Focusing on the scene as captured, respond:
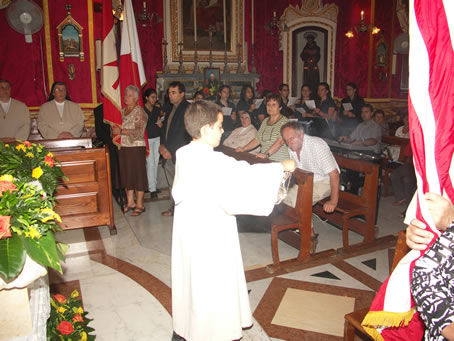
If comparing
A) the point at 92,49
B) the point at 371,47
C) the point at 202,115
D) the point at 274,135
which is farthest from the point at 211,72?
the point at 202,115

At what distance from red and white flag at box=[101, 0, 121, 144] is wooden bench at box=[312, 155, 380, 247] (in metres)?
2.86

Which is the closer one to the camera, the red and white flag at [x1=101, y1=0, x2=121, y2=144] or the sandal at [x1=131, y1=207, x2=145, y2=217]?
the red and white flag at [x1=101, y1=0, x2=121, y2=144]

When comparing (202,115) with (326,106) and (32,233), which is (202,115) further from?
(326,106)

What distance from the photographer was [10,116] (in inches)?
222

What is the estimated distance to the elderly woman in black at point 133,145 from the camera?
4.73 metres

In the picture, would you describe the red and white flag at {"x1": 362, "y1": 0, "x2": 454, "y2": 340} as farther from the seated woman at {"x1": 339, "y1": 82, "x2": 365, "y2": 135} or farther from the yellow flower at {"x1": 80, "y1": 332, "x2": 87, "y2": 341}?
the seated woman at {"x1": 339, "y1": 82, "x2": 365, "y2": 135}

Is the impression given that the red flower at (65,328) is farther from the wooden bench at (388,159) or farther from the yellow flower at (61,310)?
the wooden bench at (388,159)

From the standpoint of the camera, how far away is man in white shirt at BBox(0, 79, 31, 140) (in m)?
5.59

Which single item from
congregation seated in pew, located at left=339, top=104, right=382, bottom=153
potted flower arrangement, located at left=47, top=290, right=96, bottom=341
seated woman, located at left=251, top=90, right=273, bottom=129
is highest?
seated woman, located at left=251, top=90, right=273, bottom=129

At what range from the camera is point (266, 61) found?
11078 mm

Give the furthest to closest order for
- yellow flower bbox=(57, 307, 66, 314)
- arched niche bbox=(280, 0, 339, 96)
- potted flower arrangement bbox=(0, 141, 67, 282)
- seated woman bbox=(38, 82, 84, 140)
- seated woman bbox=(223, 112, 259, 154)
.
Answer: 1. arched niche bbox=(280, 0, 339, 96)
2. seated woman bbox=(223, 112, 259, 154)
3. seated woman bbox=(38, 82, 84, 140)
4. yellow flower bbox=(57, 307, 66, 314)
5. potted flower arrangement bbox=(0, 141, 67, 282)

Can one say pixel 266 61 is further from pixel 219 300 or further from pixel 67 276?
pixel 219 300

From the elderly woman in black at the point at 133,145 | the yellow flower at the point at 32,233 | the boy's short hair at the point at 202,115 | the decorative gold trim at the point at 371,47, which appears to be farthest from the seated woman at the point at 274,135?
the decorative gold trim at the point at 371,47

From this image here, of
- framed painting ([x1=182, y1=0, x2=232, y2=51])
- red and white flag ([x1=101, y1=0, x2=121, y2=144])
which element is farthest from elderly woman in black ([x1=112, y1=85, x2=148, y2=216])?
framed painting ([x1=182, y1=0, x2=232, y2=51])
